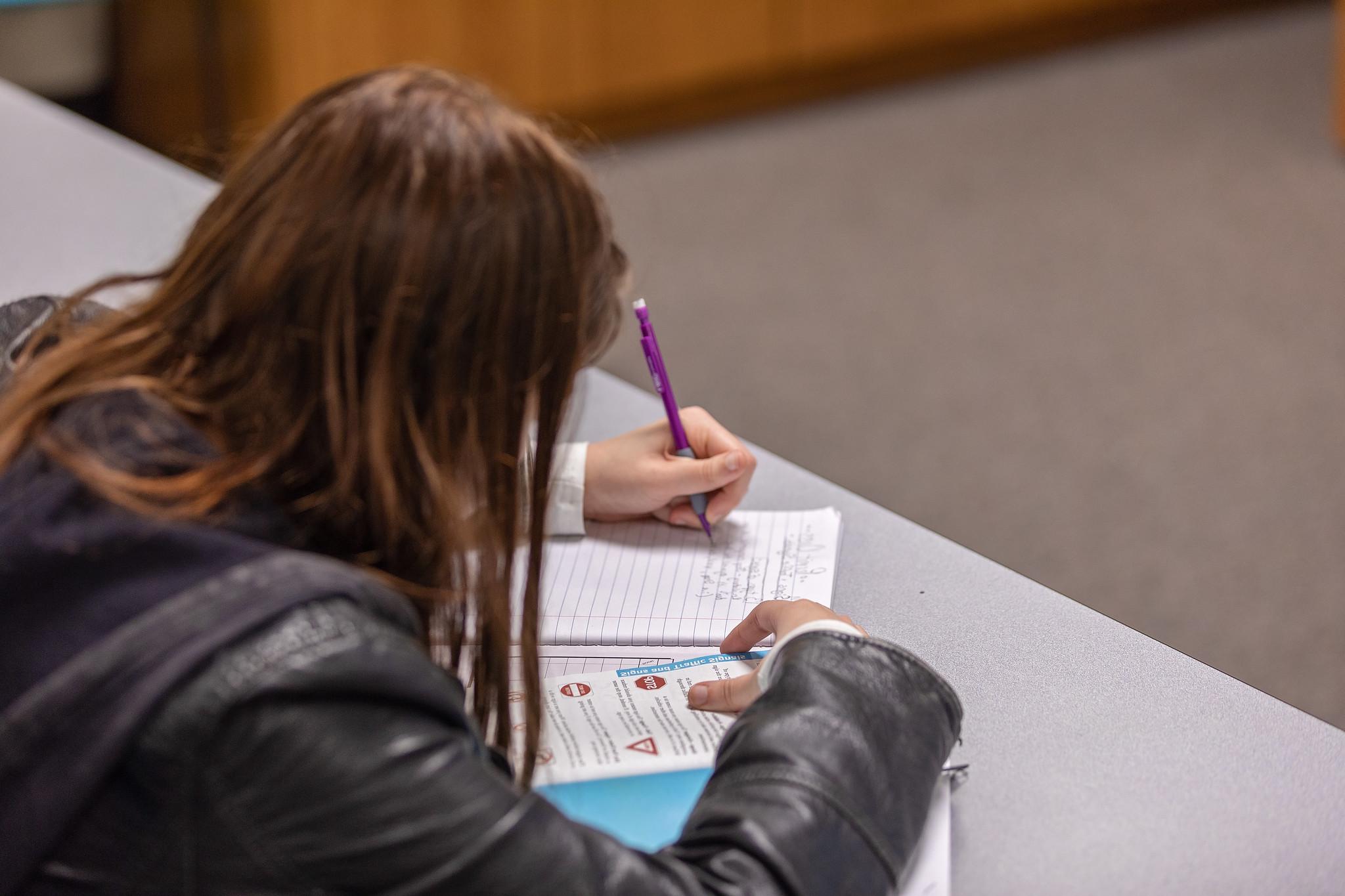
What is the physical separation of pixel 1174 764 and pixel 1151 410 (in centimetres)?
182

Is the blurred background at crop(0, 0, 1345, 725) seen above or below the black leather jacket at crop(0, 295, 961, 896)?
below

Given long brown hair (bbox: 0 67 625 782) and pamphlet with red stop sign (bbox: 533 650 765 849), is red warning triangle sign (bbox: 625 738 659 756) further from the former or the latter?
long brown hair (bbox: 0 67 625 782)

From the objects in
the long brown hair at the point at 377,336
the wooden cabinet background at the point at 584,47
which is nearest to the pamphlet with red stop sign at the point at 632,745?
the long brown hair at the point at 377,336

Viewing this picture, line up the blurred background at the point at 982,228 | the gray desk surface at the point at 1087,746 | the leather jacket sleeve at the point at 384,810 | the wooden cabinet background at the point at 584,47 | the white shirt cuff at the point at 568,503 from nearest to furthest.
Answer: the leather jacket sleeve at the point at 384,810
the gray desk surface at the point at 1087,746
the white shirt cuff at the point at 568,503
the blurred background at the point at 982,228
the wooden cabinet background at the point at 584,47

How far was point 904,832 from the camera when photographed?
67 centimetres

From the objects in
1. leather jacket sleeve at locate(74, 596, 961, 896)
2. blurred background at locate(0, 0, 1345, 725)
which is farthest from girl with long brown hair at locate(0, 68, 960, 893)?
blurred background at locate(0, 0, 1345, 725)

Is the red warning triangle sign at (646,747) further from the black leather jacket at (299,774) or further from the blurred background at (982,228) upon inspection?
the blurred background at (982,228)

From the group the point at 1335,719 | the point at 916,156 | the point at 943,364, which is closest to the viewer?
the point at 1335,719

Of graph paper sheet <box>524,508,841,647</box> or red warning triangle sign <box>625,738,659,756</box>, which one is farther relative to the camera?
graph paper sheet <box>524,508,841,647</box>

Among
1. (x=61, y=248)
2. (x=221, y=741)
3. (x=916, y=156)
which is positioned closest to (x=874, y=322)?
(x=916, y=156)

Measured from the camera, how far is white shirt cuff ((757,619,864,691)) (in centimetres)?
75

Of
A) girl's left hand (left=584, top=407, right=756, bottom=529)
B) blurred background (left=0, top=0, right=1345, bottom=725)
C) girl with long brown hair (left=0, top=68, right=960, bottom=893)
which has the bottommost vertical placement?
blurred background (left=0, top=0, right=1345, bottom=725)

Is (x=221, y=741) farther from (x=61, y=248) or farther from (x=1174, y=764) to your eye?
(x=61, y=248)

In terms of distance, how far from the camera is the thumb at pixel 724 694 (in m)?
0.78
